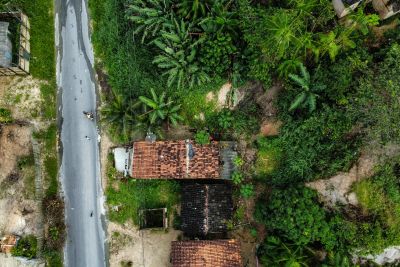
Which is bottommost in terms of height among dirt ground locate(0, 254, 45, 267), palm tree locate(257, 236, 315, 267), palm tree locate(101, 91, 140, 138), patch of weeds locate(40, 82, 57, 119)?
dirt ground locate(0, 254, 45, 267)

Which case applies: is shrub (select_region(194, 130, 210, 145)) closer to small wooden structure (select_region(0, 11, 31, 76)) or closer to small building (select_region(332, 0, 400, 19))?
small building (select_region(332, 0, 400, 19))

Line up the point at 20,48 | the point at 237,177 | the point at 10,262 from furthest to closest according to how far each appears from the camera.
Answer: the point at 20,48 < the point at 10,262 < the point at 237,177

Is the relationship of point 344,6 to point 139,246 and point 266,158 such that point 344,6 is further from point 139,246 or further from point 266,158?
point 139,246

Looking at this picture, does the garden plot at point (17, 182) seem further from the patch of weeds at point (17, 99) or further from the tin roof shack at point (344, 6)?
the tin roof shack at point (344, 6)

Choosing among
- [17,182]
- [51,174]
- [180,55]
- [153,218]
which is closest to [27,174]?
[17,182]

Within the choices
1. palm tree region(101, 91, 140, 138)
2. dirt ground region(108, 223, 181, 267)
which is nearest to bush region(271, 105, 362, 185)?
dirt ground region(108, 223, 181, 267)
